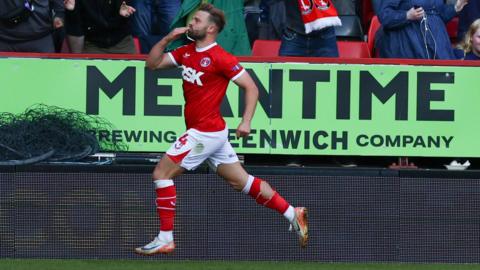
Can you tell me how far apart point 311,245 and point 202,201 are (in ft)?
3.35

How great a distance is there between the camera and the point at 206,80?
8.92 m

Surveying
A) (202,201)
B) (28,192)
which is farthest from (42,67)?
(202,201)

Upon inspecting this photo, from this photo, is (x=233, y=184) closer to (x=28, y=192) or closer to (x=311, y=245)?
(x=311, y=245)

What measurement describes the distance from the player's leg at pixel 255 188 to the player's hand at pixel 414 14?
275 centimetres

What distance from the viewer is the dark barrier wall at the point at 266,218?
9.91 m

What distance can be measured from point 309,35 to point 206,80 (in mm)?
2533

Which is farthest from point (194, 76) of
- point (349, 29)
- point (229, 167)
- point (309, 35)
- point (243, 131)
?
point (349, 29)

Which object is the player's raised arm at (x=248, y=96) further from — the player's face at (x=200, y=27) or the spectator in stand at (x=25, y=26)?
the spectator in stand at (x=25, y=26)

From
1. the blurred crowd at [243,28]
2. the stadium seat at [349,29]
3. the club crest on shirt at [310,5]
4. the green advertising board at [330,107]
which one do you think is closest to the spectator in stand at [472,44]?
the blurred crowd at [243,28]

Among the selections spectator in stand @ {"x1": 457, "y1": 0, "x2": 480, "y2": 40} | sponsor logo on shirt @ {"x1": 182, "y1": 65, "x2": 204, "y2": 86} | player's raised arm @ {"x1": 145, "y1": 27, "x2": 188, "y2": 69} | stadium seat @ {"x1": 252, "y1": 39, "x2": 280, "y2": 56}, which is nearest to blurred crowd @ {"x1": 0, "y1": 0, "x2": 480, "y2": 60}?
stadium seat @ {"x1": 252, "y1": 39, "x2": 280, "y2": 56}

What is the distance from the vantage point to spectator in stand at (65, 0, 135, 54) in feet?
37.2

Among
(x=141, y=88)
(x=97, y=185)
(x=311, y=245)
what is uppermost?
(x=141, y=88)

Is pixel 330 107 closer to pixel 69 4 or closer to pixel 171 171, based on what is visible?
pixel 171 171

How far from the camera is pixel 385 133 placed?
1038cm
